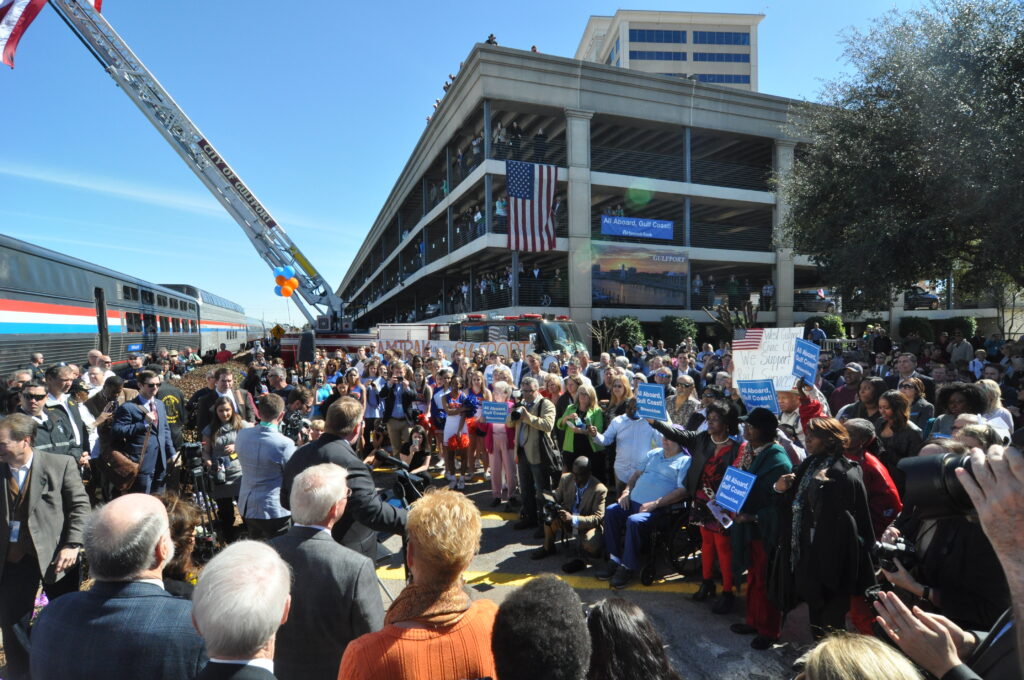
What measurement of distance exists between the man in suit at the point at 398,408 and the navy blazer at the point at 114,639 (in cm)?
697

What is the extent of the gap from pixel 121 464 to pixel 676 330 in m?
23.3

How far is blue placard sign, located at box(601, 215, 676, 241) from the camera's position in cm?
2531

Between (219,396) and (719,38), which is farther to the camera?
(719,38)

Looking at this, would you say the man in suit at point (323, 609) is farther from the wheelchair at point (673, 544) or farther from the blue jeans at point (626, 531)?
the wheelchair at point (673, 544)

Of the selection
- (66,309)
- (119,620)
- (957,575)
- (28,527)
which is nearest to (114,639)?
(119,620)

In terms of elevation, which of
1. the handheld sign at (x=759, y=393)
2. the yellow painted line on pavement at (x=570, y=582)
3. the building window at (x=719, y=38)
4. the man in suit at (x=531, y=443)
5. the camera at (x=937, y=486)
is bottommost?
the yellow painted line on pavement at (x=570, y=582)

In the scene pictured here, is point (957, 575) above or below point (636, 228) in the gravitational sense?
below

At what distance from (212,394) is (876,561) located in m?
7.08

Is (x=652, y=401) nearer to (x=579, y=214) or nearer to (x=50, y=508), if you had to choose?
(x=50, y=508)

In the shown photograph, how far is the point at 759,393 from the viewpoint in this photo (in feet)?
20.2

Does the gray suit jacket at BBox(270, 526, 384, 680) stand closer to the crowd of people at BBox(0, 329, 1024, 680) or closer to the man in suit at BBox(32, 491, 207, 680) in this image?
the crowd of people at BBox(0, 329, 1024, 680)

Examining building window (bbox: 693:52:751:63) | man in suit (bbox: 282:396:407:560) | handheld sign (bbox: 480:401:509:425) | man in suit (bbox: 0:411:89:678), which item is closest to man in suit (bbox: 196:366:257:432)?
man in suit (bbox: 0:411:89:678)

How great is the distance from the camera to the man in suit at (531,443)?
6371 mm

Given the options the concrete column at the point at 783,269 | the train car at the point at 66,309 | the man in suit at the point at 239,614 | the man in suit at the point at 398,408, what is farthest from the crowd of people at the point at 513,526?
the concrete column at the point at 783,269
